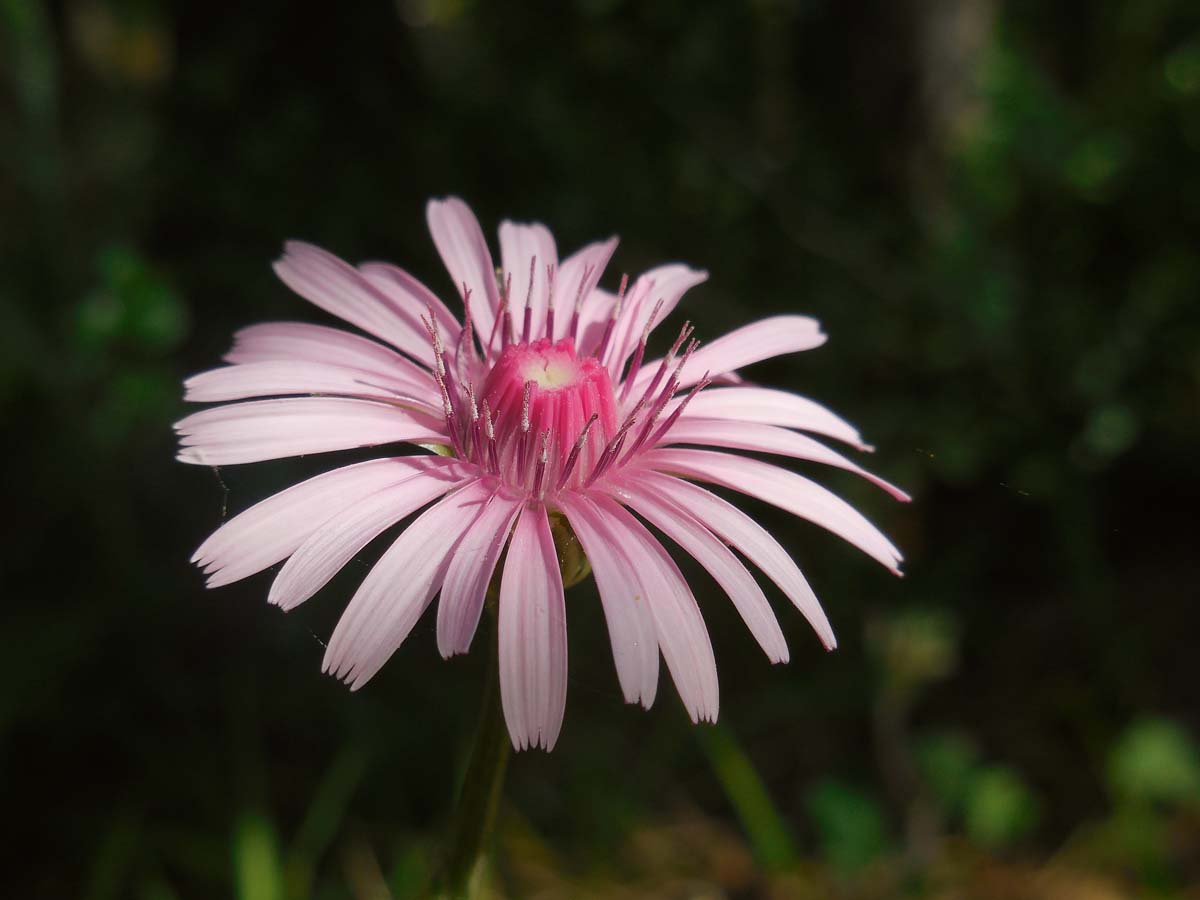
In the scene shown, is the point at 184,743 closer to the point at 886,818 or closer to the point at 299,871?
the point at 299,871

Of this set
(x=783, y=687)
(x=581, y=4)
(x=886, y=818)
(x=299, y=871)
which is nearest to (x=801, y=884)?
(x=886, y=818)

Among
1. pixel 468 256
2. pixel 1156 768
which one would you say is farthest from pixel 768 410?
pixel 1156 768

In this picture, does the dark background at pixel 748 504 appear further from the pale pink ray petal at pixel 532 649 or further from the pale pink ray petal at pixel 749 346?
the pale pink ray petal at pixel 532 649

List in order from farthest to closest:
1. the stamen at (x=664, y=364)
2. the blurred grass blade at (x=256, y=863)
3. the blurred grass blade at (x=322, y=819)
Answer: the blurred grass blade at (x=322, y=819)
the blurred grass blade at (x=256, y=863)
the stamen at (x=664, y=364)

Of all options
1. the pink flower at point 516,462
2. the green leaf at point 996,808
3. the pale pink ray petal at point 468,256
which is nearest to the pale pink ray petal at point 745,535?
the pink flower at point 516,462

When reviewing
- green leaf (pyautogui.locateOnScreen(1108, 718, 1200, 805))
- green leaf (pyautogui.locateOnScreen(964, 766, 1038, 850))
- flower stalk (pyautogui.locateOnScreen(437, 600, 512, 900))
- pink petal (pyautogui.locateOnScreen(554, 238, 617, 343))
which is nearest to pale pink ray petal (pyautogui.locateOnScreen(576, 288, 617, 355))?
pink petal (pyautogui.locateOnScreen(554, 238, 617, 343))

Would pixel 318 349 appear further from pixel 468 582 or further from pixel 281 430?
pixel 468 582

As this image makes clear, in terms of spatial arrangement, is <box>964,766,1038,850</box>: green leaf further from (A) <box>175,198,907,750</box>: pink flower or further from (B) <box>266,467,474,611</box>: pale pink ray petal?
(B) <box>266,467,474,611</box>: pale pink ray petal
